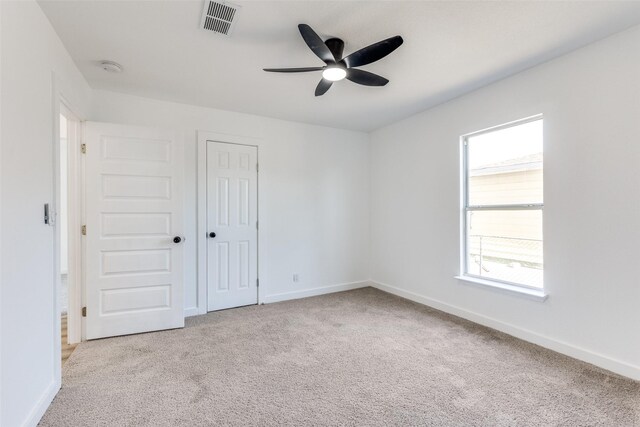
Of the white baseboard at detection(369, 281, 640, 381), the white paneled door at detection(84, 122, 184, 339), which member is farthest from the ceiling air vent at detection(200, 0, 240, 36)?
the white baseboard at detection(369, 281, 640, 381)

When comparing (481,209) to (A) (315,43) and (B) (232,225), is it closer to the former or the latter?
(A) (315,43)

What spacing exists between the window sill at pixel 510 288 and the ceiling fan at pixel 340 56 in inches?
91.9

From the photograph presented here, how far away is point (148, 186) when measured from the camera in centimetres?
311

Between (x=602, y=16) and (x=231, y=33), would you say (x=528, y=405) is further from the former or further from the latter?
(x=231, y=33)

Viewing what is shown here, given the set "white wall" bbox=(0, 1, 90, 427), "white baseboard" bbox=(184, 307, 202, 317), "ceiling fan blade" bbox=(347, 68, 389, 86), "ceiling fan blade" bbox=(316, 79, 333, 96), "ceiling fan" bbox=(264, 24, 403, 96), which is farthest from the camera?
"white baseboard" bbox=(184, 307, 202, 317)

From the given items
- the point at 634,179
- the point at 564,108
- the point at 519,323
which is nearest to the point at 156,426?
the point at 519,323

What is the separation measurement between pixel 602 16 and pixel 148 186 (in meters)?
4.07

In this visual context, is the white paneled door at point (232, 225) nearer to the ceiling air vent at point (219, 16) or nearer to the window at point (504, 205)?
the ceiling air vent at point (219, 16)

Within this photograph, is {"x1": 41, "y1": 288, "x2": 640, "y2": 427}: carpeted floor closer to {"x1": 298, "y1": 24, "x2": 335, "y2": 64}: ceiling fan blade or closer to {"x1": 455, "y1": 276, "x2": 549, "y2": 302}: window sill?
{"x1": 455, "y1": 276, "x2": 549, "y2": 302}: window sill

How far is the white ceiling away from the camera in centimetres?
192

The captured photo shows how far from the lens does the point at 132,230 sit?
3045mm

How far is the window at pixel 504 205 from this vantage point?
110 inches

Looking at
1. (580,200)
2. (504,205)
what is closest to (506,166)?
(504,205)

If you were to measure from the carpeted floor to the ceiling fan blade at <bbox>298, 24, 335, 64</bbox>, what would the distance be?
2361 mm
